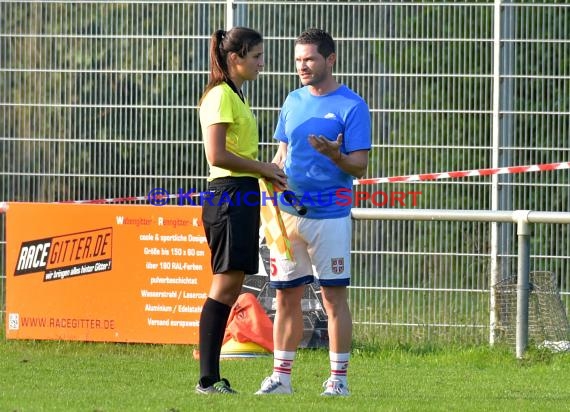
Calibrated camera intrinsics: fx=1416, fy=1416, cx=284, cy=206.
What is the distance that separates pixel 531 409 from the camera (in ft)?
23.7

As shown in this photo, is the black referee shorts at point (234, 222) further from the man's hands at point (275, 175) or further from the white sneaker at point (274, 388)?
the white sneaker at point (274, 388)

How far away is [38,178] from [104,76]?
39.5 inches

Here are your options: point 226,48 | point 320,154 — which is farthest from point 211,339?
point 226,48

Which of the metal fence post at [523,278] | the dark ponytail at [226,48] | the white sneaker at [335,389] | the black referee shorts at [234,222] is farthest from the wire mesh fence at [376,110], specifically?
the dark ponytail at [226,48]

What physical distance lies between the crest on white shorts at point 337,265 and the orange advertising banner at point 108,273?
3.08 metres

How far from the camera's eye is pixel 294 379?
8.64 metres

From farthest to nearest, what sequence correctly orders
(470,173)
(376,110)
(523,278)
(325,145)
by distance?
1. (376,110)
2. (470,173)
3. (523,278)
4. (325,145)

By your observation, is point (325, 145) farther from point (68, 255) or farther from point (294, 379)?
point (68, 255)

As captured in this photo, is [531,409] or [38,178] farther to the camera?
[38,178]

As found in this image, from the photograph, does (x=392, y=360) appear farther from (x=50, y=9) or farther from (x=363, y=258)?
(x=50, y=9)

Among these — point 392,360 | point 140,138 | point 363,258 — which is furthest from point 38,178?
point 392,360

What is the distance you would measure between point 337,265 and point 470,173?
3755 millimetres

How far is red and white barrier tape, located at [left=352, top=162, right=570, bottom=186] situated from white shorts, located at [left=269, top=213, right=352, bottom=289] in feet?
11.3

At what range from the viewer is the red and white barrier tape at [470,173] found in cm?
1080
